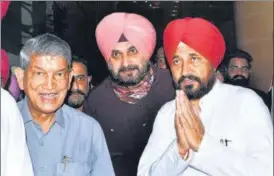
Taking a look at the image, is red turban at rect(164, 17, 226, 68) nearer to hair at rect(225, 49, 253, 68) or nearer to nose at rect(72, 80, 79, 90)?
hair at rect(225, 49, 253, 68)

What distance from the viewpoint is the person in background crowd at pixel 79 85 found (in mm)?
1758

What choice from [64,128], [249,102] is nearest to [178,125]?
[249,102]

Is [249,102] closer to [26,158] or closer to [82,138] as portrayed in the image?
[82,138]

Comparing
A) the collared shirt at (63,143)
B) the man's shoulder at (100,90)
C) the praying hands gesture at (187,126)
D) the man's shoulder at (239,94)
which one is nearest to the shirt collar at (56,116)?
the collared shirt at (63,143)

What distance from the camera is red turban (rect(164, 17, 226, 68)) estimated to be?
1.62 m

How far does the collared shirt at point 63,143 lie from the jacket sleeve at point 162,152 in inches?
8.0

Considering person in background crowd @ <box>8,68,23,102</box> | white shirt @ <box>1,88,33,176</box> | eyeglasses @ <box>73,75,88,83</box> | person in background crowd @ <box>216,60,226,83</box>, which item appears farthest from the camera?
eyeglasses @ <box>73,75,88,83</box>

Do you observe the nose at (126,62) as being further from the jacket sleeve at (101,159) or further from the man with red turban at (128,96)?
the jacket sleeve at (101,159)

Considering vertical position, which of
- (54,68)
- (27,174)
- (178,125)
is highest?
(54,68)

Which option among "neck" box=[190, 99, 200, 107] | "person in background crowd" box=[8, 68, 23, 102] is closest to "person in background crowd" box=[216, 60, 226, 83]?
"neck" box=[190, 99, 200, 107]

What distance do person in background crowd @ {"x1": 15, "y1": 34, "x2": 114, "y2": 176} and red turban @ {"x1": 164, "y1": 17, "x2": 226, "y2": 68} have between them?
35cm

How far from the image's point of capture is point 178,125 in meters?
1.44

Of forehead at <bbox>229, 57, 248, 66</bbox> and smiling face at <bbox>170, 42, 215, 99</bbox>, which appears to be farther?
forehead at <bbox>229, 57, 248, 66</bbox>

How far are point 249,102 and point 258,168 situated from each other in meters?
0.20
